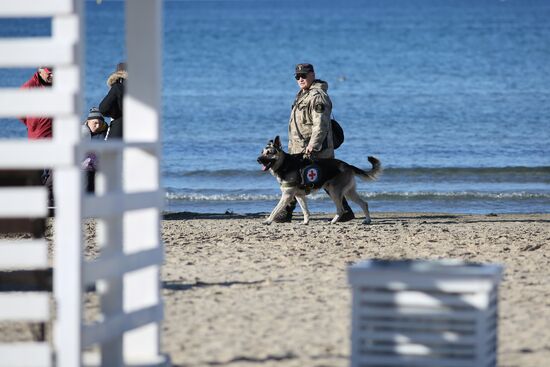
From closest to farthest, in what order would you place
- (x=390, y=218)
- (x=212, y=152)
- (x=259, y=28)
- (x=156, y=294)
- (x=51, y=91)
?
(x=51, y=91) → (x=156, y=294) → (x=390, y=218) → (x=212, y=152) → (x=259, y=28)

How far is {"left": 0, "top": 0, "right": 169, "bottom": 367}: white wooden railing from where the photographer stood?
216 inches

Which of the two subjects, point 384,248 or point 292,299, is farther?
point 384,248

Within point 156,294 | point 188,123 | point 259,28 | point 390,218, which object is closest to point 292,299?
point 156,294

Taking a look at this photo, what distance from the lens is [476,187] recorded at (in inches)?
808

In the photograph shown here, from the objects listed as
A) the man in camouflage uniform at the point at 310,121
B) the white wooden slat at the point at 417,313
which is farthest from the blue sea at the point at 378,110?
the man in camouflage uniform at the point at 310,121

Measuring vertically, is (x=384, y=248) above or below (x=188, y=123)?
below

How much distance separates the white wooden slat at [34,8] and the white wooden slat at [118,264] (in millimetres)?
1170

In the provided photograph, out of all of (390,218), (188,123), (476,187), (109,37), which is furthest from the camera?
(109,37)

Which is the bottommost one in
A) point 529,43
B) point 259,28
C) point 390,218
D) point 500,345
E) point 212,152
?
point 500,345

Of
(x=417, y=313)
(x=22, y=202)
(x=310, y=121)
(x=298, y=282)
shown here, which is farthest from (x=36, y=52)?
(x=310, y=121)

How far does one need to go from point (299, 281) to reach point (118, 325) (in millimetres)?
3700

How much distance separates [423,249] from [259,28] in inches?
3525

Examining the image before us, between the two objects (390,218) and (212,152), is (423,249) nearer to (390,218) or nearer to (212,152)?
(390,218)

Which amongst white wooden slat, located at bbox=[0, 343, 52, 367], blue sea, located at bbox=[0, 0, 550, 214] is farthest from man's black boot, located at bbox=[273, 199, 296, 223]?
white wooden slat, located at bbox=[0, 343, 52, 367]
